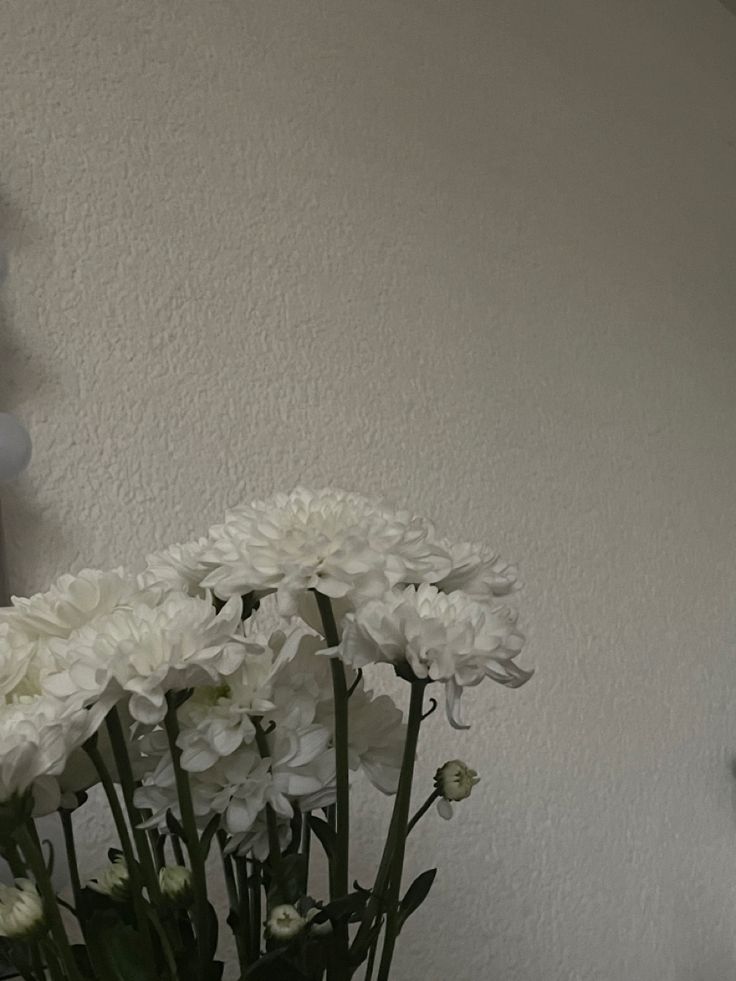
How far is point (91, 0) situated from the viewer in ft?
2.85

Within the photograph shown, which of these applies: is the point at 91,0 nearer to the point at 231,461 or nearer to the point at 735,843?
the point at 231,461

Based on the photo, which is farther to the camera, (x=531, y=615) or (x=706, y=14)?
(x=706, y=14)

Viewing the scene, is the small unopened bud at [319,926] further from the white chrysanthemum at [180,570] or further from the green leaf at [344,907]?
the white chrysanthemum at [180,570]

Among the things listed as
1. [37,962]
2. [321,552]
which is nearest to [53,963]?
[37,962]

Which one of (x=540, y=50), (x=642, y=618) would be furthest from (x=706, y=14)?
(x=642, y=618)

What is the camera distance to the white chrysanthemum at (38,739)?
0.40 metres

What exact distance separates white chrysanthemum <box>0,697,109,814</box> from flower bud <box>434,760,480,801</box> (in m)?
0.19

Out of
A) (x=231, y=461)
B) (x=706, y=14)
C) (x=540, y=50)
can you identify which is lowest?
(x=231, y=461)

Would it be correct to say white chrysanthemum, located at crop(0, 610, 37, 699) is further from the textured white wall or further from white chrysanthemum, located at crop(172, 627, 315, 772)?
the textured white wall

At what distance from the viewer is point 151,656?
1.37ft

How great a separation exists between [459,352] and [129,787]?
0.75 metres

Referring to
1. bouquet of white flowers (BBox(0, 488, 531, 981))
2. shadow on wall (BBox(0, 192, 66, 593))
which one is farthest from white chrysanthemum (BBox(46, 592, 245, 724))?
shadow on wall (BBox(0, 192, 66, 593))

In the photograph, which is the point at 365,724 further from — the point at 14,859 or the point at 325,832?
the point at 14,859

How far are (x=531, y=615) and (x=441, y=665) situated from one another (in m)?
0.70
